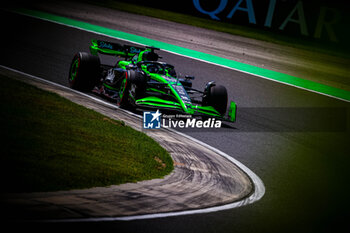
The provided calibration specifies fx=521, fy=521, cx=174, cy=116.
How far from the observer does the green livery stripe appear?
16.9 metres

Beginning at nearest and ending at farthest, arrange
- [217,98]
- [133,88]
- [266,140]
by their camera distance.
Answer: [266,140], [133,88], [217,98]

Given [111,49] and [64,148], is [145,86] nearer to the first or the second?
[111,49]

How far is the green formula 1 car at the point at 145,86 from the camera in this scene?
1052 centimetres

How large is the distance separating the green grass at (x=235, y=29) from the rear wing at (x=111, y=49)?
1098 centimetres

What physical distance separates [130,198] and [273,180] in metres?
3.00

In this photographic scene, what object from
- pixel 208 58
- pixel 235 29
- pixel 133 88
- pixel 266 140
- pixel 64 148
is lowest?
pixel 266 140

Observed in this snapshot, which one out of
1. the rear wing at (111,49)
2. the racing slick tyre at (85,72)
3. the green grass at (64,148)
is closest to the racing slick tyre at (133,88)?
the racing slick tyre at (85,72)

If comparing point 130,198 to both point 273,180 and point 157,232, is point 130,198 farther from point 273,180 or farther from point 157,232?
point 273,180

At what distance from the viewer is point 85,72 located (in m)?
11.6

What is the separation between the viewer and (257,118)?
1213 cm

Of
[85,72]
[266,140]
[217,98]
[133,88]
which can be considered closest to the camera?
[266,140]

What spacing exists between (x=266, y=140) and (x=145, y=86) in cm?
268

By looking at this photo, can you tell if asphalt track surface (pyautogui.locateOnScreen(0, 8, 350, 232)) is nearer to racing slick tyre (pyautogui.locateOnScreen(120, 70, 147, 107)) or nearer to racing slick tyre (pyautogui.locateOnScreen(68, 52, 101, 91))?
racing slick tyre (pyautogui.locateOnScreen(68, 52, 101, 91))
